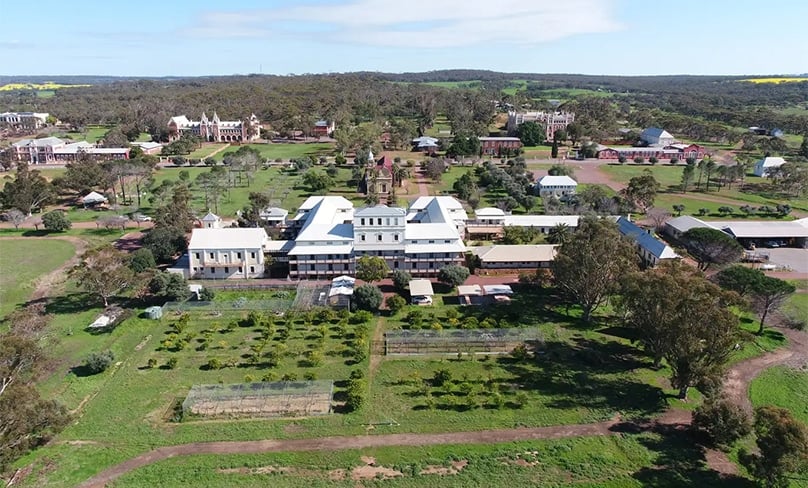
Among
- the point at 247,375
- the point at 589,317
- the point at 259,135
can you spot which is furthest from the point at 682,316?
the point at 259,135

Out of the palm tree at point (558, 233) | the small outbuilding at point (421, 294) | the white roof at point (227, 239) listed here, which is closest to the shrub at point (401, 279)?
the small outbuilding at point (421, 294)

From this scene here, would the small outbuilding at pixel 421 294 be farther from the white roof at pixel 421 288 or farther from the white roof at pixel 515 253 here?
the white roof at pixel 515 253

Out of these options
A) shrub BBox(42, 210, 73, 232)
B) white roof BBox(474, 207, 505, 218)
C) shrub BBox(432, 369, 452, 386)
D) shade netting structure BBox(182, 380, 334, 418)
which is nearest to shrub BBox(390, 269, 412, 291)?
shrub BBox(432, 369, 452, 386)

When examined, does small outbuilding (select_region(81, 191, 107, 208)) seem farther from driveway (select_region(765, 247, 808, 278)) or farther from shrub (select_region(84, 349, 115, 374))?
driveway (select_region(765, 247, 808, 278))

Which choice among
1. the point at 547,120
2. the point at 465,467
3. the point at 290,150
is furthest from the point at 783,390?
the point at 547,120

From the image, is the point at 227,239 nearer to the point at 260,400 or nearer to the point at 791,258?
the point at 260,400

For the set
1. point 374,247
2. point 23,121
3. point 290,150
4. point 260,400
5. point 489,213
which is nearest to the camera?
point 260,400
